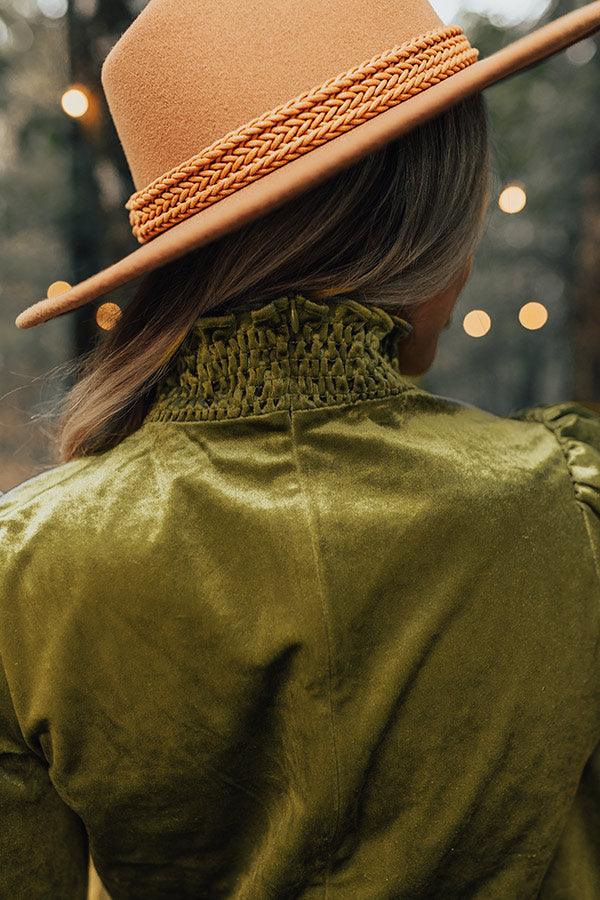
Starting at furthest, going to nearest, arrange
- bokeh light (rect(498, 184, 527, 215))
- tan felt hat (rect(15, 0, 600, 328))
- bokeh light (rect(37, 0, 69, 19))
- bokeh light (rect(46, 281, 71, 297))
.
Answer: bokeh light (rect(498, 184, 527, 215)) < bokeh light (rect(46, 281, 71, 297)) < bokeh light (rect(37, 0, 69, 19)) < tan felt hat (rect(15, 0, 600, 328))

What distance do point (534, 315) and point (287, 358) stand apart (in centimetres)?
141

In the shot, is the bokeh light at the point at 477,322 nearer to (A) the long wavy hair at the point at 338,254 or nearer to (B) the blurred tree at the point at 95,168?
(B) the blurred tree at the point at 95,168

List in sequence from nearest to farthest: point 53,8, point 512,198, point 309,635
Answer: point 309,635
point 53,8
point 512,198

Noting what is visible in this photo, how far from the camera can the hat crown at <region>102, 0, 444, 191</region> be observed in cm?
59

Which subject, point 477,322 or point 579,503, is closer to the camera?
point 579,503

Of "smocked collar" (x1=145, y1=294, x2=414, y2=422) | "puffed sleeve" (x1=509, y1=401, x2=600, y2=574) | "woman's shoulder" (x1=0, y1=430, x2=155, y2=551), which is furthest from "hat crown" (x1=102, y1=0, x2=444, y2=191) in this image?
"puffed sleeve" (x1=509, y1=401, x2=600, y2=574)

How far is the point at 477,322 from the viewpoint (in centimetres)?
184

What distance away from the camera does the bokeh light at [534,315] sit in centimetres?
181

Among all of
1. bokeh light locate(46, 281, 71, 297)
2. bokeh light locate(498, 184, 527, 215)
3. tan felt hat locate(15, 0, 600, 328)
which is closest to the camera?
tan felt hat locate(15, 0, 600, 328)

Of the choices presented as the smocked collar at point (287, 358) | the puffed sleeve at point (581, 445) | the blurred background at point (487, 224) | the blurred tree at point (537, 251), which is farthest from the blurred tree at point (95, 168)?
the puffed sleeve at point (581, 445)

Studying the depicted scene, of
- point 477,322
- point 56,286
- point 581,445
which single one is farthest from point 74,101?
point 581,445

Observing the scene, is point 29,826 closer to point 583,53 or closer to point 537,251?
point 537,251

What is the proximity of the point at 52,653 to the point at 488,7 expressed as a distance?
167cm

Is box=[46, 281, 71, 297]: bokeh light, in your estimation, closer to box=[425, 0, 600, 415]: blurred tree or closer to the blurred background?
the blurred background
